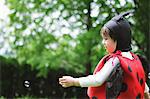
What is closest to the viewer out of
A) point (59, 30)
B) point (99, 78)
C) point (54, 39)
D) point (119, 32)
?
point (99, 78)

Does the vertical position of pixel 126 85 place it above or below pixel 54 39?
below

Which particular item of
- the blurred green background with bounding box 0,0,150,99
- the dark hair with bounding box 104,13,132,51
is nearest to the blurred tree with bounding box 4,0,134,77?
the blurred green background with bounding box 0,0,150,99

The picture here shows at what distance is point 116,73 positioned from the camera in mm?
2758

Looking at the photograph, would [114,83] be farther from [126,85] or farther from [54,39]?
[54,39]

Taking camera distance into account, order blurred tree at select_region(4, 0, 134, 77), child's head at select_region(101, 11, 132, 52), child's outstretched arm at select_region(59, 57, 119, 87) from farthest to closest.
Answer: blurred tree at select_region(4, 0, 134, 77), child's head at select_region(101, 11, 132, 52), child's outstretched arm at select_region(59, 57, 119, 87)

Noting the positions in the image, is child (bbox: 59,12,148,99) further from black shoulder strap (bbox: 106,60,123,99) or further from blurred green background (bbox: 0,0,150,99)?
blurred green background (bbox: 0,0,150,99)

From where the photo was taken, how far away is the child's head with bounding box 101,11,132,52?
287 cm

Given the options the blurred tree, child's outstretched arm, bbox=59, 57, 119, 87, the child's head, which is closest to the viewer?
child's outstretched arm, bbox=59, 57, 119, 87

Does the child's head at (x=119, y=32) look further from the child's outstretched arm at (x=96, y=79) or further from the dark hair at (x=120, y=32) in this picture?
the child's outstretched arm at (x=96, y=79)

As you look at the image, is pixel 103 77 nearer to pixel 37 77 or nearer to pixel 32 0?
pixel 32 0

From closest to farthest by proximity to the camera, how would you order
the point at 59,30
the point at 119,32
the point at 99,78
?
the point at 99,78 < the point at 119,32 < the point at 59,30

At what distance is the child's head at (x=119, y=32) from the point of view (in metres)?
2.87

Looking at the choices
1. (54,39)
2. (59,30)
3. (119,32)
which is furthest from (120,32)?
(54,39)

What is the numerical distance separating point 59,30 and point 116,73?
555 cm
